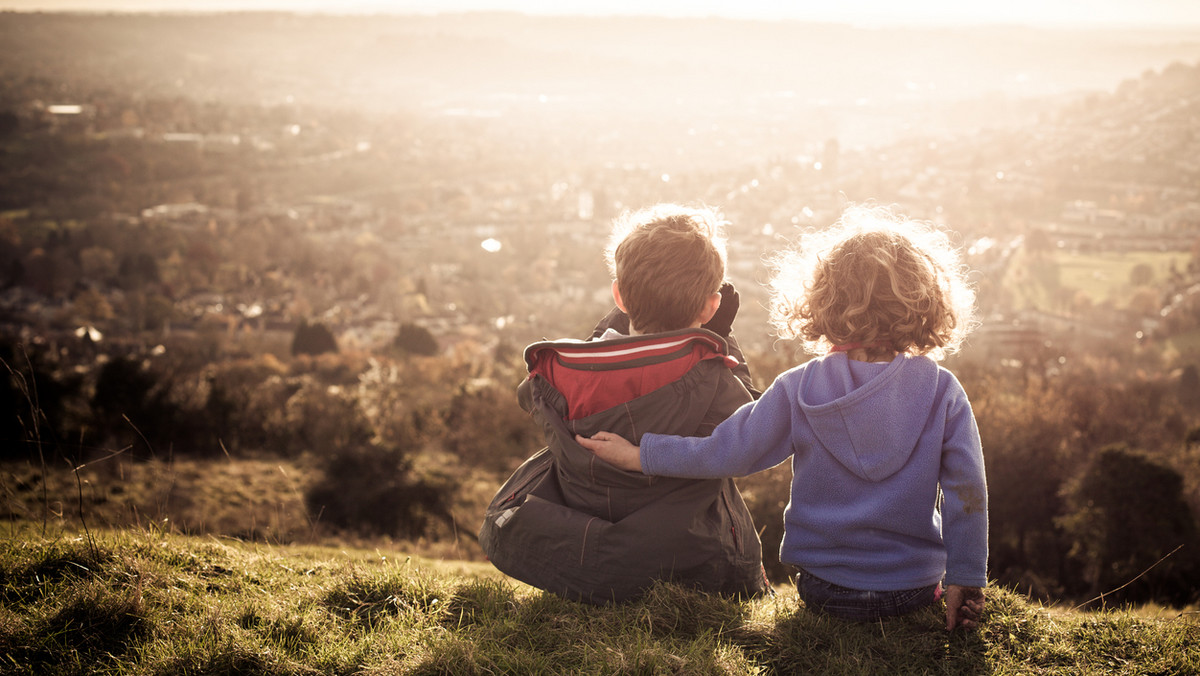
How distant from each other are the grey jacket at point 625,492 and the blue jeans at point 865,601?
30 centimetres

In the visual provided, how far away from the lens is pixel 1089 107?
208 feet

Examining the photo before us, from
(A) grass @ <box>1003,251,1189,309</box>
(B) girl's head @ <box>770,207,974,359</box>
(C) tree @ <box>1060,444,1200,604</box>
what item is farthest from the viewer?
(A) grass @ <box>1003,251,1189,309</box>

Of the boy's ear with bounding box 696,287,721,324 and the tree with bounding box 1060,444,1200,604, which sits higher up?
the boy's ear with bounding box 696,287,721,324

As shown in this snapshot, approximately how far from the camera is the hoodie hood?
226 centimetres

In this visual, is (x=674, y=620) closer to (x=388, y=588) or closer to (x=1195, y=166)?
(x=388, y=588)

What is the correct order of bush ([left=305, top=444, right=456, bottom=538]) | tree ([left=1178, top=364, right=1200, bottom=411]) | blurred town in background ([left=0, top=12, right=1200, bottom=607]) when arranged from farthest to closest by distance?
tree ([left=1178, top=364, right=1200, bottom=411]) < blurred town in background ([left=0, top=12, right=1200, bottom=607]) < bush ([left=305, top=444, right=456, bottom=538])

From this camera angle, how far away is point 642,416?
253 centimetres

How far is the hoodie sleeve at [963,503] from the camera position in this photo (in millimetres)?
2223

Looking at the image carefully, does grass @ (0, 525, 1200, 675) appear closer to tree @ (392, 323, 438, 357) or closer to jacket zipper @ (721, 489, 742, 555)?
jacket zipper @ (721, 489, 742, 555)

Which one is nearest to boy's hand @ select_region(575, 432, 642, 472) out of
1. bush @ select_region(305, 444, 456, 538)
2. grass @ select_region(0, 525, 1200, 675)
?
grass @ select_region(0, 525, 1200, 675)

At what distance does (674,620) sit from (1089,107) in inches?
3035

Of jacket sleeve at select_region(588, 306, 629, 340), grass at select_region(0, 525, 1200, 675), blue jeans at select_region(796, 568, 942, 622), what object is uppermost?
jacket sleeve at select_region(588, 306, 629, 340)

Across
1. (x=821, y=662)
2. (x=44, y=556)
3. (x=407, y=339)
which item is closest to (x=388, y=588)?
(x=44, y=556)

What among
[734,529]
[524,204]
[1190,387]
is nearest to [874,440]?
[734,529]
